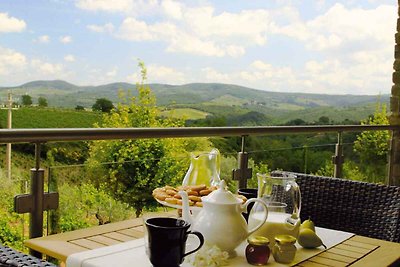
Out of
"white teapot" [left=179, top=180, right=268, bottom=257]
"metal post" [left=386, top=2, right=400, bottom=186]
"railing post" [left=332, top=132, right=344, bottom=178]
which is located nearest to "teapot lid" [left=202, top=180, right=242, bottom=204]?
"white teapot" [left=179, top=180, right=268, bottom=257]

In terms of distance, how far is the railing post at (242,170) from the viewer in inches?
115

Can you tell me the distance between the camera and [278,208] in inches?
57.9

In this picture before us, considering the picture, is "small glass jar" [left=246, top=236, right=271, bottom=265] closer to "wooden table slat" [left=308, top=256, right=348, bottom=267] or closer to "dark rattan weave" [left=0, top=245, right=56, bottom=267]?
"wooden table slat" [left=308, top=256, right=348, bottom=267]

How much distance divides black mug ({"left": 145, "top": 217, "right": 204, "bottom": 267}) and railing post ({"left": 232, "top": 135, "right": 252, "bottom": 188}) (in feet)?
5.72

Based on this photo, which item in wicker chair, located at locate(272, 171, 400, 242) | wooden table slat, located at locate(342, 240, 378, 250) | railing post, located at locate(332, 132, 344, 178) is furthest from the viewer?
railing post, located at locate(332, 132, 344, 178)

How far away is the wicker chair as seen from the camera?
6.45 ft

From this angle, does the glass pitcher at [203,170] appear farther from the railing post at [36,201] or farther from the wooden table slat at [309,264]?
the railing post at [36,201]

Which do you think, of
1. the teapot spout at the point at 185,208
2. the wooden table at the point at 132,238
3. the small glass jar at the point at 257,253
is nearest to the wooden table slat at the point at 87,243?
the wooden table at the point at 132,238

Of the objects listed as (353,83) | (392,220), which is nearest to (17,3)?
(353,83)

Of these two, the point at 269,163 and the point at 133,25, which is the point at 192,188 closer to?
the point at 269,163

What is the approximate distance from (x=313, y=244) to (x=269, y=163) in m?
2.14

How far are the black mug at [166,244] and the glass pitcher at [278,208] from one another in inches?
11.3

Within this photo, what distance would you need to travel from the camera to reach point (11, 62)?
75.5 ft

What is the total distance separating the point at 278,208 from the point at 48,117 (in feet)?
58.4
